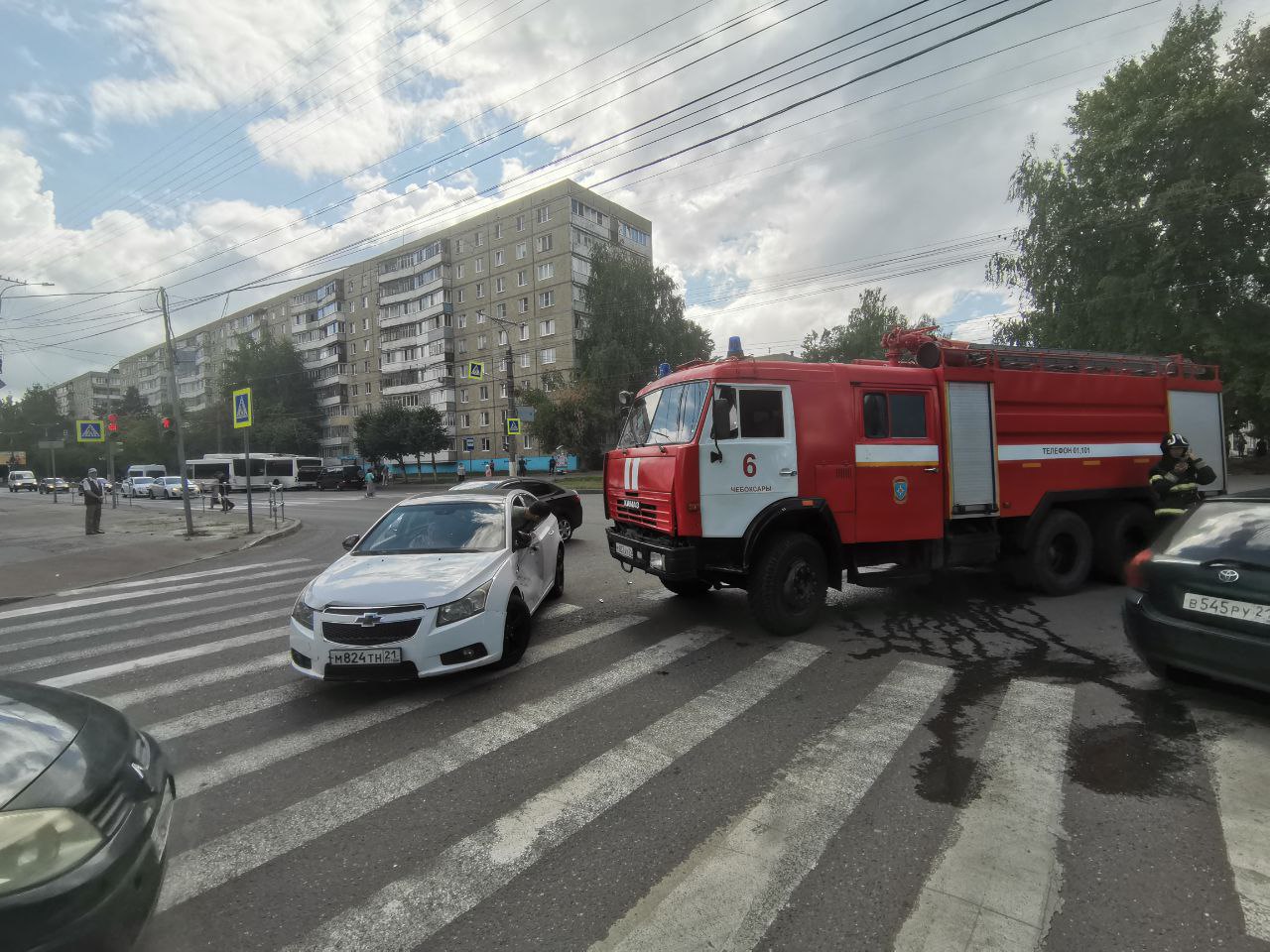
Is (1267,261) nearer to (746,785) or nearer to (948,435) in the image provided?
(948,435)

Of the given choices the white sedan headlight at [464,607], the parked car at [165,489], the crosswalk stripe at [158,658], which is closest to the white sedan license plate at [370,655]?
the white sedan headlight at [464,607]

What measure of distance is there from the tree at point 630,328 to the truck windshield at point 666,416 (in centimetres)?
3354

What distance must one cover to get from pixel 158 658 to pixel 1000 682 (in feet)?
24.9

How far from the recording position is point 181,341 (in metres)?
94.2

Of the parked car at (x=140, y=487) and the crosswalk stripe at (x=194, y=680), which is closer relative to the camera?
the crosswalk stripe at (x=194, y=680)

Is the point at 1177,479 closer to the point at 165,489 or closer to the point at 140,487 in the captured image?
the point at 165,489

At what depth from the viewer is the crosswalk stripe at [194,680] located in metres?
4.92

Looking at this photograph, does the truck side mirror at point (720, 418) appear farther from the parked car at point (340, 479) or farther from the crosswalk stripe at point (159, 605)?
the parked car at point (340, 479)

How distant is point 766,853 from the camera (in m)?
2.75

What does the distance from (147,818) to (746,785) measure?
263cm

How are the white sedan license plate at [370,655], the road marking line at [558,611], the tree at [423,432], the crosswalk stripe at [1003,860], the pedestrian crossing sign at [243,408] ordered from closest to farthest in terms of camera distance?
the crosswalk stripe at [1003,860] < the white sedan license plate at [370,655] < the road marking line at [558,611] < the pedestrian crossing sign at [243,408] < the tree at [423,432]

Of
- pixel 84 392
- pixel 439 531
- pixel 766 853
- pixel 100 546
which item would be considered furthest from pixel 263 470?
pixel 84 392

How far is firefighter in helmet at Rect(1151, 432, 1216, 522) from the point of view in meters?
7.35

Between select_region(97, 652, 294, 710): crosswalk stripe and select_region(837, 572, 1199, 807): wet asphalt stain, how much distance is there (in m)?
5.21
